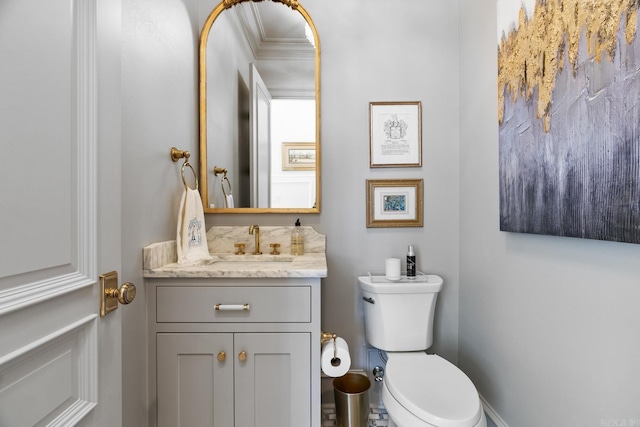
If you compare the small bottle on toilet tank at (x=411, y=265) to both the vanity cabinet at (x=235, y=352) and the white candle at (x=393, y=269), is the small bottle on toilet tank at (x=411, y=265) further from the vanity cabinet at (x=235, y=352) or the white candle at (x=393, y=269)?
the vanity cabinet at (x=235, y=352)

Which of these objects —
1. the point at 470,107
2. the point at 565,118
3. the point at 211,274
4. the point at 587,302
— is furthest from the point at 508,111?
the point at 211,274

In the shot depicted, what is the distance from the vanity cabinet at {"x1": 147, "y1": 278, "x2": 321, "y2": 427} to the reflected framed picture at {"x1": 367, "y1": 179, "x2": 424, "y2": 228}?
72cm

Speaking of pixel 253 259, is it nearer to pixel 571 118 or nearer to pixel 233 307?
pixel 233 307

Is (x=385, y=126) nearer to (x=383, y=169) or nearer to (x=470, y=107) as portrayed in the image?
(x=383, y=169)

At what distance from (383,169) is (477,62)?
2.32 feet

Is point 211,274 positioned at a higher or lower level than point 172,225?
lower

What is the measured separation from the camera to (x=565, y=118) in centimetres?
95

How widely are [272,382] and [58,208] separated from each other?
0.99m

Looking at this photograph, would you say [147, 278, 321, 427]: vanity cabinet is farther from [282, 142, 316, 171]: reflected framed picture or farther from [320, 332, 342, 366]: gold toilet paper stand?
[282, 142, 316, 171]: reflected framed picture

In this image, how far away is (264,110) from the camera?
1757mm

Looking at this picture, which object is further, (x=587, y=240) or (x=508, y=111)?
(x=508, y=111)

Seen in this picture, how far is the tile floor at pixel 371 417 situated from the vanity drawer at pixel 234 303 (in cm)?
83

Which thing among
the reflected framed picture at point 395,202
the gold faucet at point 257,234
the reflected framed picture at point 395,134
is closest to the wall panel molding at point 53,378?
the gold faucet at point 257,234

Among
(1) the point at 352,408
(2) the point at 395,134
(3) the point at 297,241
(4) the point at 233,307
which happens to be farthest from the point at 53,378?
(2) the point at 395,134
